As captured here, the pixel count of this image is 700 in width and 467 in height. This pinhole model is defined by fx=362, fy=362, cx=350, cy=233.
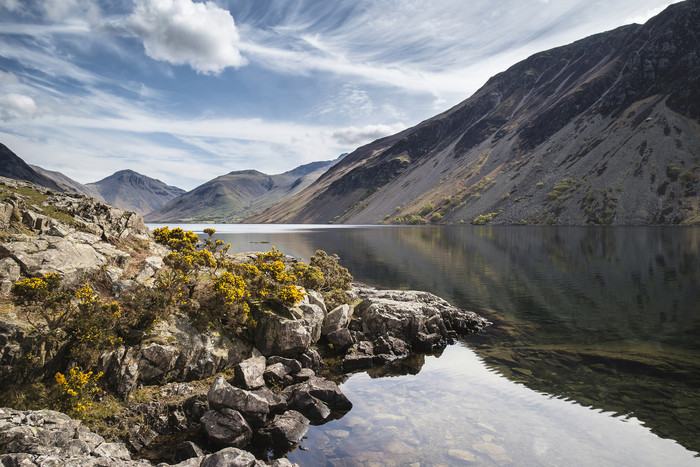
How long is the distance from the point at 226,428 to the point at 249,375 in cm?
319

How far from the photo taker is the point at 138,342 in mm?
15078

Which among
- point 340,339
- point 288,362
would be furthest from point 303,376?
point 340,339

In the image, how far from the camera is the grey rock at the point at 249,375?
1579 cm

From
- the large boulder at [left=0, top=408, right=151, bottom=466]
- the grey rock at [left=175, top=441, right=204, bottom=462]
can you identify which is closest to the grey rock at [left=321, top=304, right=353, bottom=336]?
the grey rock at [left=175, top=441, right=204, bottom=462]

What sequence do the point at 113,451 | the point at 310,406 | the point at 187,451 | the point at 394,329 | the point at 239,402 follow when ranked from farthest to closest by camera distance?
1. the point at 394,329
2. the point at 310,406
3. the point at 239,402
4. the point at 187,451
5. the point at 113,451

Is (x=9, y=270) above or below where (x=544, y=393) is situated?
above

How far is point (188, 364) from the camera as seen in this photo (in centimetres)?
1611

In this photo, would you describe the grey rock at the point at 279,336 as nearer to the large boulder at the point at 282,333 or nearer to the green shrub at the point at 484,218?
the large boulder at the point at 282,333

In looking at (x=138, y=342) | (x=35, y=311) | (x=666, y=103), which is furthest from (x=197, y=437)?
(x=666, y=103)

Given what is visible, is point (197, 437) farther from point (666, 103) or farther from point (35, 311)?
point (666, 103)

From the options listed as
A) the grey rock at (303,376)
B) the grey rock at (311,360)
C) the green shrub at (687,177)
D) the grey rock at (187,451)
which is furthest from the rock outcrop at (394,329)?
the green shrub at (687,177)

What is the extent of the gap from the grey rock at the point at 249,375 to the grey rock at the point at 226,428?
2.34m

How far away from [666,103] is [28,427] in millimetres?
227554

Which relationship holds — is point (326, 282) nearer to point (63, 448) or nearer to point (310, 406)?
point (310, 406)
